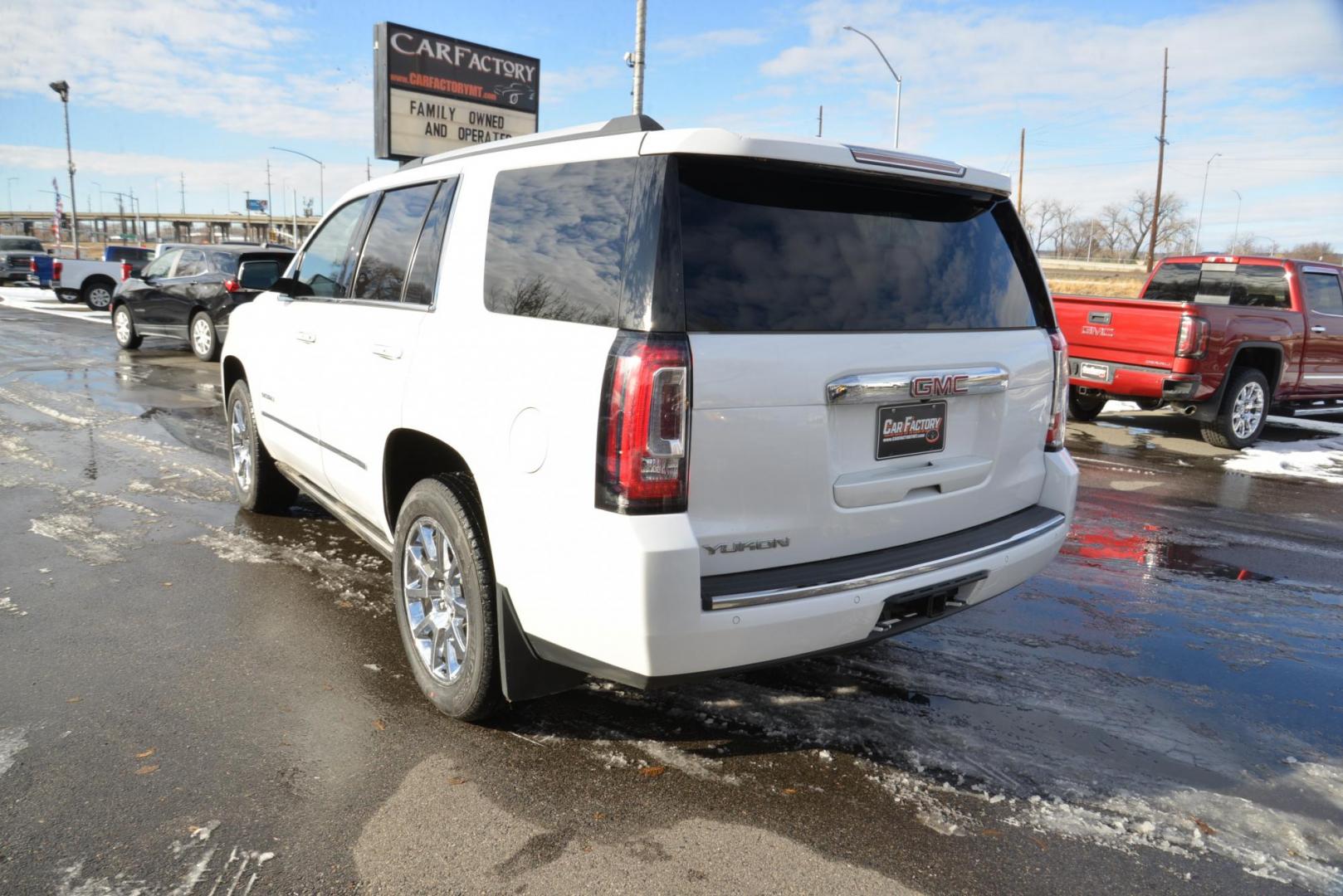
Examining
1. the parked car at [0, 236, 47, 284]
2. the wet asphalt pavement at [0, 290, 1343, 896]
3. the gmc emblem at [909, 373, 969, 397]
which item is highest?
the parked car at [0, 236, 47, 284]

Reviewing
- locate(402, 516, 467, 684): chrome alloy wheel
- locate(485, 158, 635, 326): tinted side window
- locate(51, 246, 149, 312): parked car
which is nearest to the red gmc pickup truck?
locate(485, 158, 635, 326): tinted side window

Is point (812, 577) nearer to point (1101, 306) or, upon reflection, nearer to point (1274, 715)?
point (1274, 715)

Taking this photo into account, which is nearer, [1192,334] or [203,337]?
[1192,334]

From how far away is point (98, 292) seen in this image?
2355 centimetres

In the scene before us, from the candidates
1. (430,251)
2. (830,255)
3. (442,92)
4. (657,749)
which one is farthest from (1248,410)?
(442,92)

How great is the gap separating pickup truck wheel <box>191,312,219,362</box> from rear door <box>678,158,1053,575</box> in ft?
43.4

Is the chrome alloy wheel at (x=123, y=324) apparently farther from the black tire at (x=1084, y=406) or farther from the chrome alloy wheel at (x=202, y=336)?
the black tire at (x=1084, y=406)

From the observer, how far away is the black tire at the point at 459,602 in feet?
10.0

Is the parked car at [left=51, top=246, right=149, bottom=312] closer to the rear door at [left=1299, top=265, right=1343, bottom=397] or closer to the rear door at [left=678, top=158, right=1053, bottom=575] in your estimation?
the rear door at [left=1299, top=265, right=1343, bottom=397]

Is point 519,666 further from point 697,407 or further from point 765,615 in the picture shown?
point 697,407

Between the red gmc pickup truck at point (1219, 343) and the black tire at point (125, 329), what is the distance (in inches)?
546

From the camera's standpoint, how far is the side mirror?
16.7ft

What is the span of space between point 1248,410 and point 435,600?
961 centimetres

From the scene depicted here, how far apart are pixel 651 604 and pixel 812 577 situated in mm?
549
